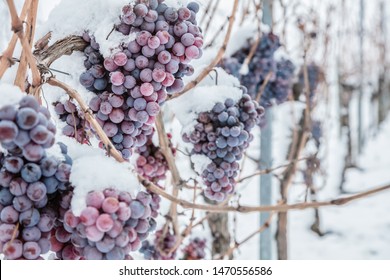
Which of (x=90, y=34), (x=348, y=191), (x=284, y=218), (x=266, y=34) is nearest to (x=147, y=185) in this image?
(x=90, y=34)

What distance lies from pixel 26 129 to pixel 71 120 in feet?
0.99

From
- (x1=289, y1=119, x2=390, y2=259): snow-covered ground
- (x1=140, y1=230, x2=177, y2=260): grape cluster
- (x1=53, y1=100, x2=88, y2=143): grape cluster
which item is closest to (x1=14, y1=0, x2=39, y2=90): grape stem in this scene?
(x1=53, y1=100, x2=88, y2=143): grape cluster

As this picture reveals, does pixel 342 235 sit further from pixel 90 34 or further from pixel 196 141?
pixel 90 34

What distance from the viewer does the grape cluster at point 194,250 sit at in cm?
162

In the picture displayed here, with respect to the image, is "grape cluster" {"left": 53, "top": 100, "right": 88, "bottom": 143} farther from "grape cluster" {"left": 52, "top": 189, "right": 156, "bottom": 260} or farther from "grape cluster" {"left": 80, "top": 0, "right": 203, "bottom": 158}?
"grape cluster" {"left": 52, "top": 189, "right": 156, "bottom": 260}

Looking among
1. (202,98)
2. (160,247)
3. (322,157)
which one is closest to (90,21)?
(202,98)

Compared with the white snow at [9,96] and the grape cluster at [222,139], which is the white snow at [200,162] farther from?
the white snow at [9,96]

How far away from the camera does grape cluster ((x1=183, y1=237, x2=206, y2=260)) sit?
1617 millimetres

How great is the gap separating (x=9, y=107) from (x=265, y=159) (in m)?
1.36

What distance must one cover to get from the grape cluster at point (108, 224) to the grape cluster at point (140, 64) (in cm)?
23

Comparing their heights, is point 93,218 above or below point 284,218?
above

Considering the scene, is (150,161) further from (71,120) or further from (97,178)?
(97,178)

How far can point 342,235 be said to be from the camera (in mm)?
3982

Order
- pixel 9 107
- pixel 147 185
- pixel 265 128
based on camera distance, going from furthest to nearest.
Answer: pixel 265 128 → pixel 147 185 → pixel 9 107
